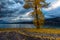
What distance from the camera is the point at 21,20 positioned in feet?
8.59

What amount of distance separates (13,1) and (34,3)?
333 mm

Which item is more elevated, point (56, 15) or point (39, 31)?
point (56, 15)

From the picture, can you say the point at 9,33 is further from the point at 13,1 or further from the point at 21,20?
the point at 13,1

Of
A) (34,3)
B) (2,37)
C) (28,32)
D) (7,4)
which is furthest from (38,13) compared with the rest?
(2,37)

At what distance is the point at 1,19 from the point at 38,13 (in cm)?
59

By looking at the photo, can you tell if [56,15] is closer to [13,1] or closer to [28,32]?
[28,32]

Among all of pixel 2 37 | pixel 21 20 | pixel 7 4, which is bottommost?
pixel 2 37

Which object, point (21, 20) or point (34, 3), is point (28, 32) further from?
point (34, 3)

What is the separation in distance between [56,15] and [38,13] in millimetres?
283

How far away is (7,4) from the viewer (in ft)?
8.59

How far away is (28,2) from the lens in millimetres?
2607

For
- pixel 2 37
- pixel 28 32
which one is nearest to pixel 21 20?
pixel 28 32

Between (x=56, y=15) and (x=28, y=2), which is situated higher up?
(x=28, y=2)

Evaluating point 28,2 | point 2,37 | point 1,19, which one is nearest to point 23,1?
point 28,2
